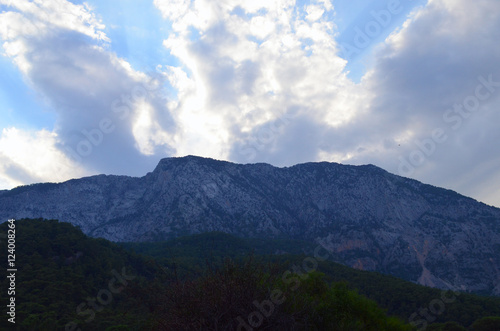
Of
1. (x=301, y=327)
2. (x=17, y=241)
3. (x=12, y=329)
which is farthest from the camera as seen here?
(x=17, y=241)

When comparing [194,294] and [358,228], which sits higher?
[358,228]

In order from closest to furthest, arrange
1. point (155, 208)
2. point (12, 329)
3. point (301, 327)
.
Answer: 1. point (301, 327)
2. point (12, 329)
3. point (155, 208)

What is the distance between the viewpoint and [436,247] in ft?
568

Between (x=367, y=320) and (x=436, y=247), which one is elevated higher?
(x=436, y=247)

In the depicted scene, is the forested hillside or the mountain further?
the mountain

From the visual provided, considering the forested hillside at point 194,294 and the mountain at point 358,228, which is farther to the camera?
the mountain at point 358,228

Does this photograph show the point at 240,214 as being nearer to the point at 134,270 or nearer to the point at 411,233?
the point at 411,233

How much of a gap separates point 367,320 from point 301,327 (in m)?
14.3

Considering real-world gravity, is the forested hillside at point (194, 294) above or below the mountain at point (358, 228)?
below

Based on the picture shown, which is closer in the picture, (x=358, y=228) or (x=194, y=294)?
(x=194, y=294)

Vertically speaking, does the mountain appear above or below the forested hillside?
above

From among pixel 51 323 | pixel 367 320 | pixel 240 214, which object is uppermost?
pixel 240 214

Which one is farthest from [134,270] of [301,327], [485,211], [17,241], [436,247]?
[485,211]

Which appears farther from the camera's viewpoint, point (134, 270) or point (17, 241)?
point (134, 270)
